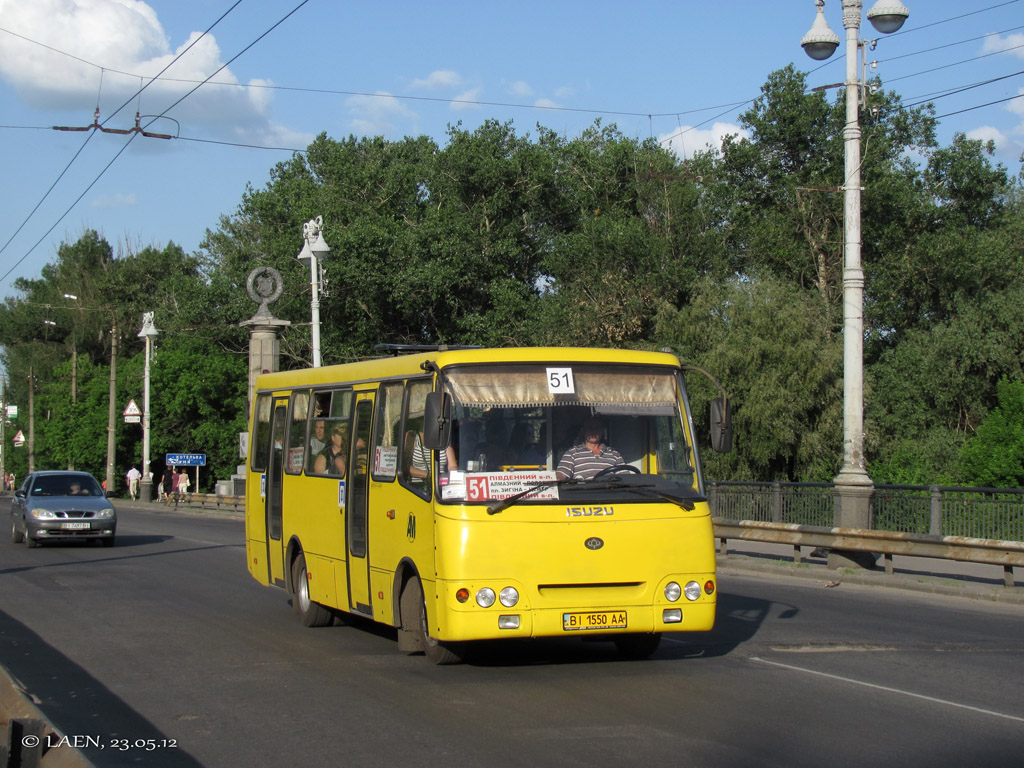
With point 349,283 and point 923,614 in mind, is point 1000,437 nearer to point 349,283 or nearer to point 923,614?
point 923,614

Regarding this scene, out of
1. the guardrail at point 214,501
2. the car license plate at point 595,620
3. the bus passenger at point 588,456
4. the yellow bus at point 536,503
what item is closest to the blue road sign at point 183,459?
the guardrail at point 214,501

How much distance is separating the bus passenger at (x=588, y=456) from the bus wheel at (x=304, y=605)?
160 inches

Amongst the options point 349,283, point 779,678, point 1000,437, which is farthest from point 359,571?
point 349,283

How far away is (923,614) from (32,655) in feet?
29.6

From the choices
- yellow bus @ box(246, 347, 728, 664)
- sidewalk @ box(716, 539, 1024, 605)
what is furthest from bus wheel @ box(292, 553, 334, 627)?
sidewalk @ box(716, 539, 1024, 605)

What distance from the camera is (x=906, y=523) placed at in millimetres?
17297

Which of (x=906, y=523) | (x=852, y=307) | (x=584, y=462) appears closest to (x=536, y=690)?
(x=584, y=462)

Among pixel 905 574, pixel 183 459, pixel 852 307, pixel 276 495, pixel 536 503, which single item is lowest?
pixel 905 574

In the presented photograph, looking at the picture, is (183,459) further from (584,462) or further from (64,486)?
(584,462)

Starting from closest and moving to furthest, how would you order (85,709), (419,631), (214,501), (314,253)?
(85,709)
(419,631)
(314,253)
(214,501)

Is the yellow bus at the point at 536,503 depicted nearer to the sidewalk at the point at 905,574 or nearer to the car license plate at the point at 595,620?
the car license plate at the point at 595,620

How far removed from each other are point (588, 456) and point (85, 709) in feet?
12.9

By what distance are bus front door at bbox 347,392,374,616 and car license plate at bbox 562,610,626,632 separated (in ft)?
7.63

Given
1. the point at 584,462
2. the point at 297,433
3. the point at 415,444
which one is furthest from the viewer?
the point at 297,433
